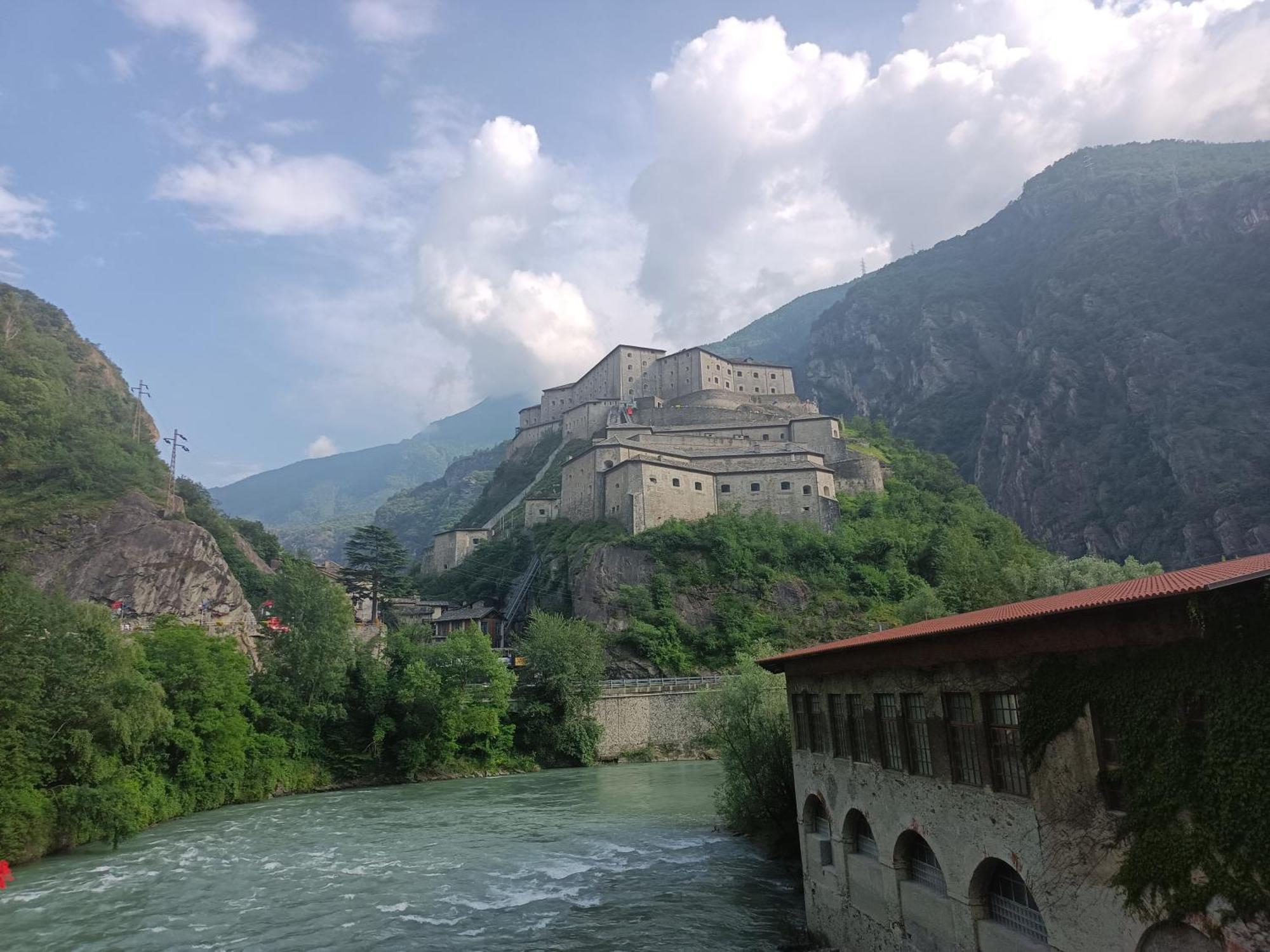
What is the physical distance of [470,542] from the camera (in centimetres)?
8631

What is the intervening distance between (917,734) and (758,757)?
1197 cm

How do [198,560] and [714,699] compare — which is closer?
[714,699]

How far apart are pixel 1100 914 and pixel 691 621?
167ft

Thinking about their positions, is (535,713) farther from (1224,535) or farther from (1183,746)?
(1224,535)

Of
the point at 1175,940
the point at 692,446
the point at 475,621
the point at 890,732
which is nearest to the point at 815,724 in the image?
the point at 890,732

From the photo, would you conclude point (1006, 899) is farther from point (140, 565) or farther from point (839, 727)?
point (140, 565)

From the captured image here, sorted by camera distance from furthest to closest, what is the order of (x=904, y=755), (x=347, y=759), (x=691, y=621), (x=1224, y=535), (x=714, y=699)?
(x=1224, y=535), (x=691, y=621), (x=347, y=759), (x=714, y=699), (x=904, y=755)

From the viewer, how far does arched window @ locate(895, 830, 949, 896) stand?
36.9ft

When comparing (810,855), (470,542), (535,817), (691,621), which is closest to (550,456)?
(470,542)

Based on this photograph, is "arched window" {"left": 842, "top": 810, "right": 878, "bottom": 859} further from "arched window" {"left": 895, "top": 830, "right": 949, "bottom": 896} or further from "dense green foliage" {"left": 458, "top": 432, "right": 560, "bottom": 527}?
"dense green foliage" {"left": 458, "top": 432, "right": 560, "bottom": 527}

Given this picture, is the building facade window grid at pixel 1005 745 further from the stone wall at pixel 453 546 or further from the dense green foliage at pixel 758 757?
the stone wall at pixel 453 546

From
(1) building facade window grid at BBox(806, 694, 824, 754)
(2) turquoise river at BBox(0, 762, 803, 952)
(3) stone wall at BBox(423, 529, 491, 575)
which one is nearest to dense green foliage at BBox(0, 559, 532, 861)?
(2) turquoise river at BBox(0, 762, 803, 952)

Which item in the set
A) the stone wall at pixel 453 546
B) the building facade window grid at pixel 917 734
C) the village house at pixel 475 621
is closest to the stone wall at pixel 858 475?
the village house at pixel 475 621

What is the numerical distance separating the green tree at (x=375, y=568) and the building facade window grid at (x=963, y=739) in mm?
63543
